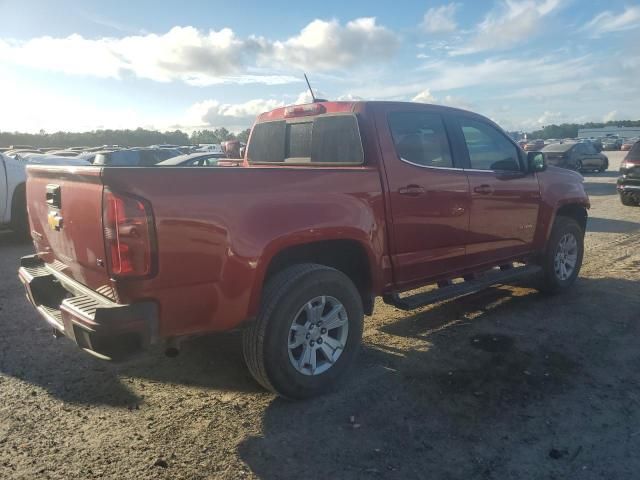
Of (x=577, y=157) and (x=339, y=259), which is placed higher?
(x=577, y=157)

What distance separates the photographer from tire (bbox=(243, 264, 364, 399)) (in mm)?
3180

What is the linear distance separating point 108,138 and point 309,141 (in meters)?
75.1

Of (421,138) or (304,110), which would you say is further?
(304,110)

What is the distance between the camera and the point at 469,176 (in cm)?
454

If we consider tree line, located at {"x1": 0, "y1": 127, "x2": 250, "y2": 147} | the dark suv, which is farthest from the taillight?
tree line, located at {"x1": 0, "y1": 127, "x2": 250, "y2": 147}

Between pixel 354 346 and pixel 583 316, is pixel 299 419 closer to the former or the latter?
pixel 354 346

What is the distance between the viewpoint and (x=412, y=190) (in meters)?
3.99

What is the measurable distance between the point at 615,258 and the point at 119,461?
7.12 metres

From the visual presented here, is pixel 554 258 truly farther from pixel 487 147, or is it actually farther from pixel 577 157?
pixel 577 157

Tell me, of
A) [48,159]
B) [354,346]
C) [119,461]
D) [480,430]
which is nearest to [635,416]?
[480,430]

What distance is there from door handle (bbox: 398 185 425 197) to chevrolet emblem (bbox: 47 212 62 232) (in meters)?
2.36

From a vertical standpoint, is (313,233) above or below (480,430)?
above

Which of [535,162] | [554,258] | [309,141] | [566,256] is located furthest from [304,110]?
[566,256]

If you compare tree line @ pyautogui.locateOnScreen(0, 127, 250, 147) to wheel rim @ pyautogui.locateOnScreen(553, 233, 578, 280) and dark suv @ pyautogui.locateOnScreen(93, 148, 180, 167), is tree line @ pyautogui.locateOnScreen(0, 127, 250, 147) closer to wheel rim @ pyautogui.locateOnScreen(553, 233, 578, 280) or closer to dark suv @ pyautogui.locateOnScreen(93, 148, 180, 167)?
dark suv @ pyautogui.locateOnScreen(93, 148, 180, 167)
